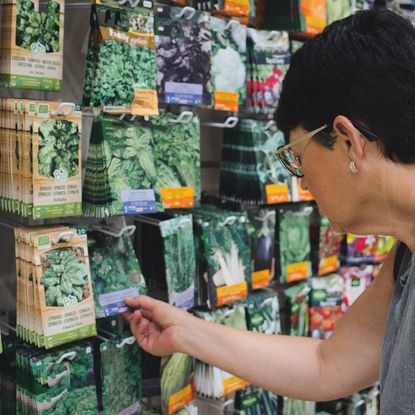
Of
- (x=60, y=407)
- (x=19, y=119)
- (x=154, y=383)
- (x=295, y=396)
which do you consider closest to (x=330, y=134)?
(x=295, y=396)

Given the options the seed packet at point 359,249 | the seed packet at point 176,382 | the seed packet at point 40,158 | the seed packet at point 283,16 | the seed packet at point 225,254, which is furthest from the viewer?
Result: the seed packet at point 359,249

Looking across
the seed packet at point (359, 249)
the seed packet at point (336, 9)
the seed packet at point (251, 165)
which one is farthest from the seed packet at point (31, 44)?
the seed packet at point (359, 249)

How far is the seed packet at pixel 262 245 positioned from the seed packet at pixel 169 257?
14.3 inches

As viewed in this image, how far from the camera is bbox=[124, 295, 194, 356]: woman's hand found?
1.61 meters

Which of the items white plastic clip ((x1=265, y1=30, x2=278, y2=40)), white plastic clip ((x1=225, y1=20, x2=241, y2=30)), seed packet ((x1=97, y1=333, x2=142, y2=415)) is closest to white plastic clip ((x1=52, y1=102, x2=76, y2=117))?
seed packet ((x1=97, y1=333, x2=142, y2=415))

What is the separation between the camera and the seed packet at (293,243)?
8.25 ft

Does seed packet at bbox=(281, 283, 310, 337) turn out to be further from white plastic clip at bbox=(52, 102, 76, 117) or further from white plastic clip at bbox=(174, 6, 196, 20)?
white plastic clip at bbox=(52, 102, 76, 117)

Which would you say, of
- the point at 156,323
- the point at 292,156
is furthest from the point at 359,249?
the point at 292,156

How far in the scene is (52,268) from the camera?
1627 millimetres

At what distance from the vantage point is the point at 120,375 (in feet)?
6.12

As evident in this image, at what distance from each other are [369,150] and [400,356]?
40cm

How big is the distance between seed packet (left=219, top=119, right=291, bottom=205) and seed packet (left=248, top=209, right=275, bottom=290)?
0.07 m

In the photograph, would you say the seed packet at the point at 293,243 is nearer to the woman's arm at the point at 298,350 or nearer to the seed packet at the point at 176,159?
the seed packet at the point at 176,159

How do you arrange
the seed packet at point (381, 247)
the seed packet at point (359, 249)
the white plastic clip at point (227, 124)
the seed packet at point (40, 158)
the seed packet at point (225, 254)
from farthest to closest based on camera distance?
the seed packet at point (381, 247), the seed packet at point (359, 249), the white plastic clip at point (227, 124), the seed packet at point (225, 254), the seed packet at point (40, 158)
